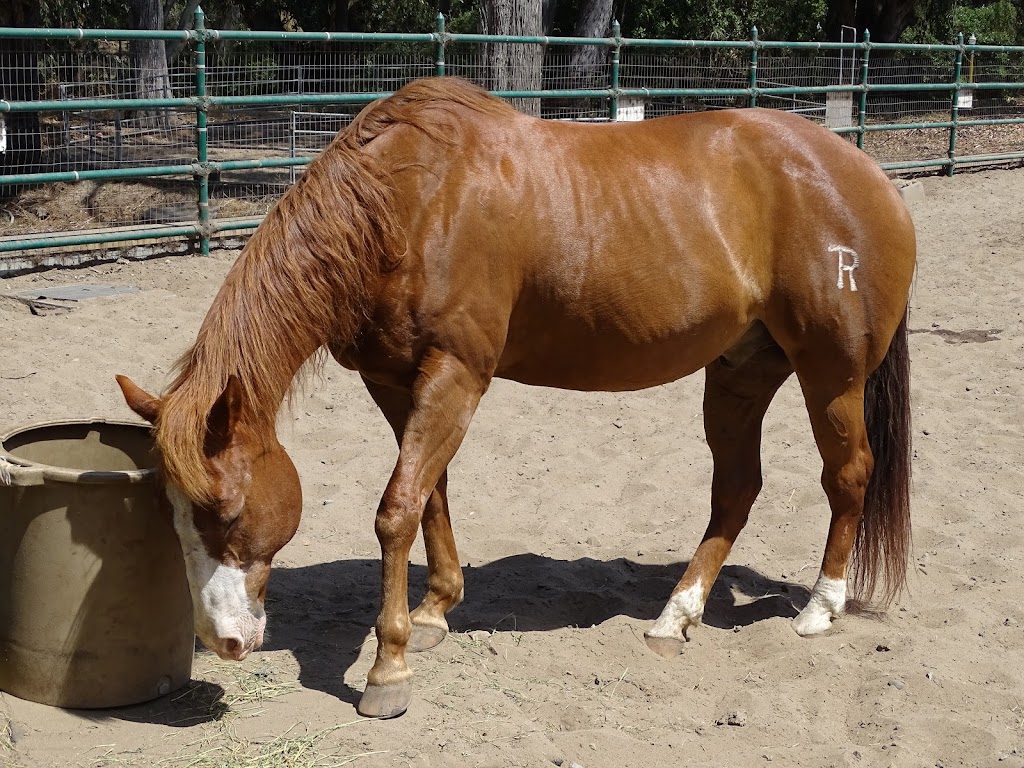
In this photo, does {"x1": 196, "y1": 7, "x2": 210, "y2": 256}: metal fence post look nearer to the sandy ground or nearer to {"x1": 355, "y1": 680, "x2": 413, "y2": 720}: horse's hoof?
the sandy ground

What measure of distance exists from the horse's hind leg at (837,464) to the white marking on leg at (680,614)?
13.8 inches

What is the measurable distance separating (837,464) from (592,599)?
102 cm

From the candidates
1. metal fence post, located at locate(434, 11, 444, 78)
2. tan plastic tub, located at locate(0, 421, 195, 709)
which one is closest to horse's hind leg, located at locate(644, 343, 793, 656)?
tan plastic tub, located at locate(0, 421, 195, 709)

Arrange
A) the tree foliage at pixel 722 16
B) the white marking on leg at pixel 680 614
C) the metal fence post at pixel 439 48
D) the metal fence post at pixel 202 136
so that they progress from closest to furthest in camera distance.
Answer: the white marking on leg at pixel 680 614 → the metal fence post at pixel 202 136 → the metal fence post at pixel 439 48 → the tree foliage at pixel 722 16

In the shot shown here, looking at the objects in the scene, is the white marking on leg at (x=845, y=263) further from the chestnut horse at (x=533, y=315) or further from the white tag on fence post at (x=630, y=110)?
the white tag on fence post at (x=630, y=110)

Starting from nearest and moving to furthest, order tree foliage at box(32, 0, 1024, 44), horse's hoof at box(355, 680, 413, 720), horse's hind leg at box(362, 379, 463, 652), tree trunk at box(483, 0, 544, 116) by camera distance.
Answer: horse's hoof at box(355, 680, 413, 720) < horse's hind leg at box(362, 379, 463, 652) < tree trunk at box(483, 0, 544, 116) < tree foliage at box(32, 0, 1024, 44)

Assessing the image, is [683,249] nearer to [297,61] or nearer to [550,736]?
[550,736]

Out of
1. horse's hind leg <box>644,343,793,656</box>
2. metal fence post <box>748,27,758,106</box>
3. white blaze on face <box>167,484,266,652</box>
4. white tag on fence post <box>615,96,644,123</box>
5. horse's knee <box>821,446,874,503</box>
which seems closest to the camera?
white blaze on face <box>167,484,266,652</box>

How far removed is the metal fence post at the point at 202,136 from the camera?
766 centimetres

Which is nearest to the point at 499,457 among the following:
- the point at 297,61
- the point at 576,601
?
the point at 576,601

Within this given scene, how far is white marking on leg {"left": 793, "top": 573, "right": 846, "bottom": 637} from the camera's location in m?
3.91

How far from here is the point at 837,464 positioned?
400 centimetres

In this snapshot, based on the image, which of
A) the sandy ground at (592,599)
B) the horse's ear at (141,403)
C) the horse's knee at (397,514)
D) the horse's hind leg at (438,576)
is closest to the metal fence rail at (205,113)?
the sandy ground at (592,599)

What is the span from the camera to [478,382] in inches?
130
